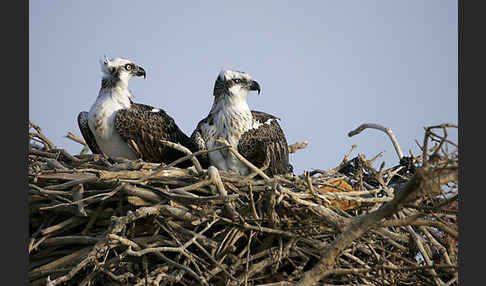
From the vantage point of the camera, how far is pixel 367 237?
11.4 feet

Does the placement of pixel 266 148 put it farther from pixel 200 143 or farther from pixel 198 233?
pixel 198 233

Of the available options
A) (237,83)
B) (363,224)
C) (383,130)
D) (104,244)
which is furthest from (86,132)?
(363,224)

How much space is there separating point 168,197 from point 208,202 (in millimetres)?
266

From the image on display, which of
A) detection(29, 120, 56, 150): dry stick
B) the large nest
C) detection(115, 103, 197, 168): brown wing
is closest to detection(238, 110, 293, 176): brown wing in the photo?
detection(115, 103, 197, 168): brown wing

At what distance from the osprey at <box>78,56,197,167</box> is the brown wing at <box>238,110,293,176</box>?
0.61 metres

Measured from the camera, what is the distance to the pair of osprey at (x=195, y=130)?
186 inches

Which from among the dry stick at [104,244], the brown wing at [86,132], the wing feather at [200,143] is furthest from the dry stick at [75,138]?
the dry stick at [104,244]

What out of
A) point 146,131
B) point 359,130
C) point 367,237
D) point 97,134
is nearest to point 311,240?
point 367,237

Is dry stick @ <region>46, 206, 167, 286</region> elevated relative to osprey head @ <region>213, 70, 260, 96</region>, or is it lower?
lower

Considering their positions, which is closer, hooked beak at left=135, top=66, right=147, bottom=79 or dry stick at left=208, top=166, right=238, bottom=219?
dry stick at left=208, top=166, right=238, bottom=219

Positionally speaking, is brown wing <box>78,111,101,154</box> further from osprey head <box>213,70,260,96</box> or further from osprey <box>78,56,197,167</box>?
osprey head <box>213,70,260,96</box>

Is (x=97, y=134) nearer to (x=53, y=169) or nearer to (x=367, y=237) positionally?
(x=53, y=169)

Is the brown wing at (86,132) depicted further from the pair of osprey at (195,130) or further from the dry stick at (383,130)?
the dry stick at (383,130)

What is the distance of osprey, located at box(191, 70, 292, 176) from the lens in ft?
15.4
